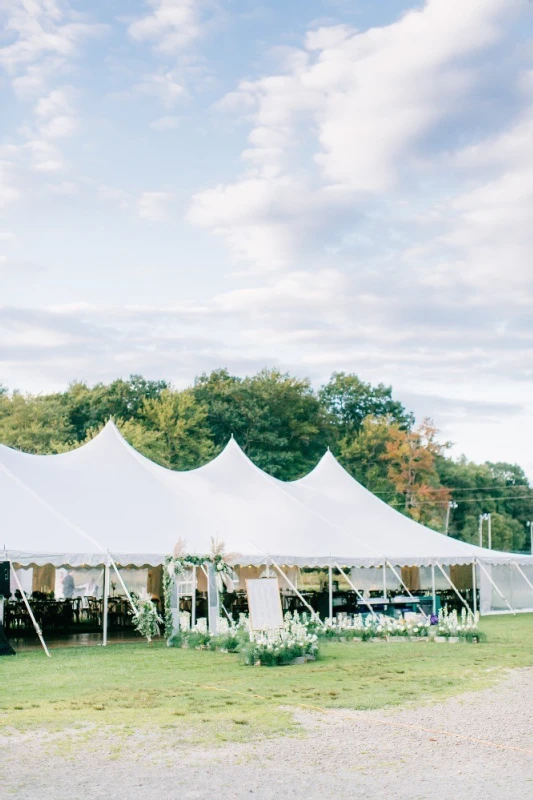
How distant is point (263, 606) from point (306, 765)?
7.13 meters

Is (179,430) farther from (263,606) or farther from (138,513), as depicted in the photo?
(263,606)

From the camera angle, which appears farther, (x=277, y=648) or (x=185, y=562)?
(x=185, y=562)

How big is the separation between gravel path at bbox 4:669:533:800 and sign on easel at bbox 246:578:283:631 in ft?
17.8

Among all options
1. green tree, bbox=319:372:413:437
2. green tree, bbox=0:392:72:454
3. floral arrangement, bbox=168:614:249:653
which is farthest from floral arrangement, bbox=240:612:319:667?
green tree, bbox=319:372:413:437

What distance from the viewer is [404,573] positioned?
28141 mm

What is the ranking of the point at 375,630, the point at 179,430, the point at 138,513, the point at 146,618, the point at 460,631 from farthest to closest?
1. the point at 179,430
2. the point at 138,513
3. the point at 375,630
4. the point at 460,631
5. the point at 146,618

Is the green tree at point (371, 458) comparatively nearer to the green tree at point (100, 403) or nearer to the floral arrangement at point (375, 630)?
the green tree at point (100, 403)

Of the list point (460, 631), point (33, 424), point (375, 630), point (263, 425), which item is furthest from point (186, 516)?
point (263, 425)

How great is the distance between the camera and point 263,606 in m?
12.6

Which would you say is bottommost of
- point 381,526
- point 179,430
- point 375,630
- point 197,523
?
point 375,630

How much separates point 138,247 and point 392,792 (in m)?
11.9

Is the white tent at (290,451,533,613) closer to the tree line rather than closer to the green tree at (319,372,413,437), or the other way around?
the tree line

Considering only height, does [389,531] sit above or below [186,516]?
below

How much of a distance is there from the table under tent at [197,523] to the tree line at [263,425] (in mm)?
17947
